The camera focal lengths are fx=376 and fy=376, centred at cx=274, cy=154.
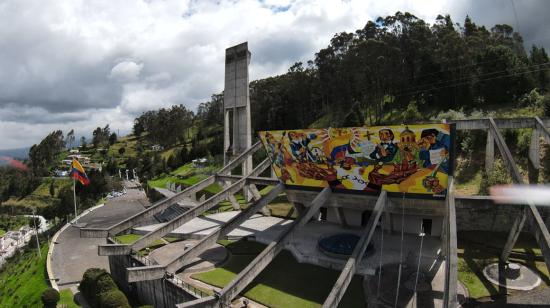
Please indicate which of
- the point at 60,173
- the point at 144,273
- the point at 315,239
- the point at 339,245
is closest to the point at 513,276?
the point at 339,245

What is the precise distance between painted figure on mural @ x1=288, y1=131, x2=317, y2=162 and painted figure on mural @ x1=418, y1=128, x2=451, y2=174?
6756 millimetres

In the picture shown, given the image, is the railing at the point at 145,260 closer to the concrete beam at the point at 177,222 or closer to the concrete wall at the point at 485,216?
the concrete beam at the point at 177,222

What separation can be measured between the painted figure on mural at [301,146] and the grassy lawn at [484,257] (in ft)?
36.6

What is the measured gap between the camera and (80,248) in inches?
1567

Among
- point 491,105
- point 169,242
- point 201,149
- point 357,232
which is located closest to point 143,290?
point 169,242

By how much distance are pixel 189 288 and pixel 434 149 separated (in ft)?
51.7

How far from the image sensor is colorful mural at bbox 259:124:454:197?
826 inches

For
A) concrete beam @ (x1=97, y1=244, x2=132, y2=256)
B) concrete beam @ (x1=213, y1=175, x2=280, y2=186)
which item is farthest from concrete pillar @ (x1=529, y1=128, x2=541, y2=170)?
concrete beam @ (x1=97, y1=244, x2=132, y2=256)

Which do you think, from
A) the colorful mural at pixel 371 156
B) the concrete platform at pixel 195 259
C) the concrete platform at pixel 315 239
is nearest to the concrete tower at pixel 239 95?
the concrete platform at pixel 315 239

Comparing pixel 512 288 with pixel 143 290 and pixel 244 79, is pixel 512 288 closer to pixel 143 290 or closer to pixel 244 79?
pixel 143 290

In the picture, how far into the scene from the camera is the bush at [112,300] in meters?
23.2

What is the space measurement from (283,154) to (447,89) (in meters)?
29.6

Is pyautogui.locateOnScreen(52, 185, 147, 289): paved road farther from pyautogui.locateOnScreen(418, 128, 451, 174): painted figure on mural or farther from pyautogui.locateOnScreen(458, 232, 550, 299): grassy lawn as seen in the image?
pyautogui.locateOnScreen(458, 232, 550, 299): grassy lawn

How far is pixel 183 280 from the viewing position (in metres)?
22.5
